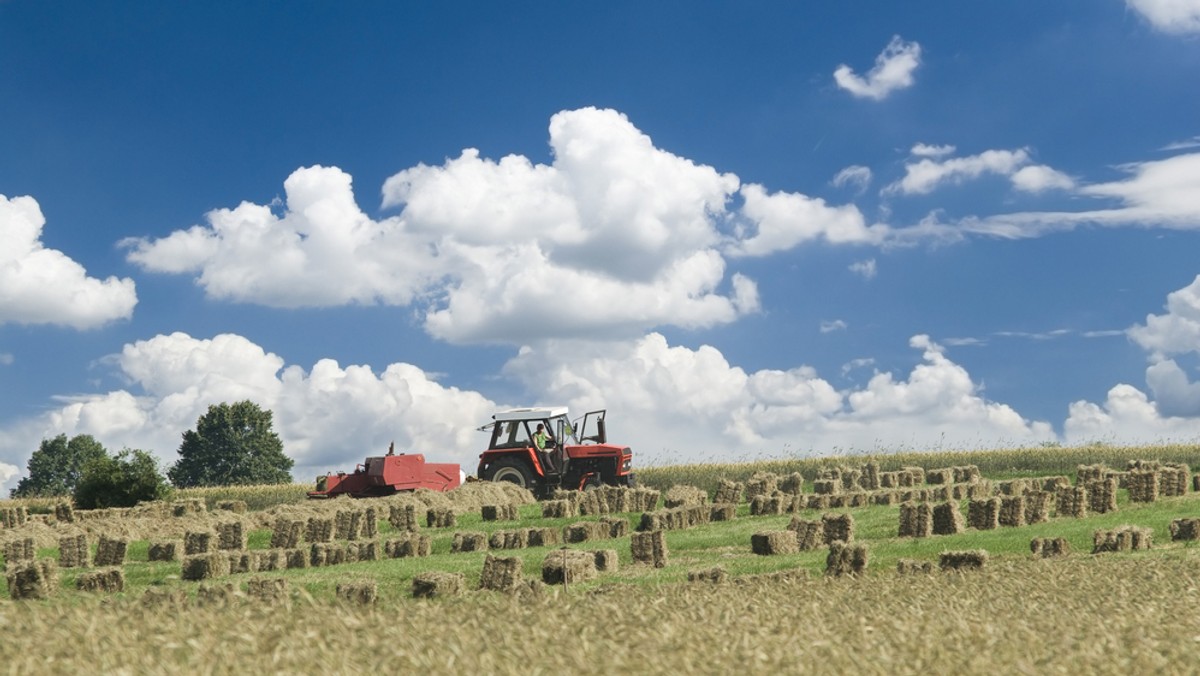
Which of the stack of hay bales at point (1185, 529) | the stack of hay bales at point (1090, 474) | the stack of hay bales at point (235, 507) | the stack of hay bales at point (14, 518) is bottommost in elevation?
the stack of hay bales at point (14, 518)

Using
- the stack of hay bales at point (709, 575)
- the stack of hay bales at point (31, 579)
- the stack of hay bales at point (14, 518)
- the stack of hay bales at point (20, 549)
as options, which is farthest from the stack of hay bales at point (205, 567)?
the stack of hay bales at point (14, 518)

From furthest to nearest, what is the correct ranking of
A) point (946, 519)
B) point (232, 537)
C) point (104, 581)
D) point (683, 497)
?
point (683, 497), point (232, 537), point (946, 519), point (104, 581)

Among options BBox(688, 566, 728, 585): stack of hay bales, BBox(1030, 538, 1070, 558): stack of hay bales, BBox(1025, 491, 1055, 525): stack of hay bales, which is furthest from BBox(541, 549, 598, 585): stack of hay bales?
BBox(1025, 491, 1055, 525): stack of hay bales

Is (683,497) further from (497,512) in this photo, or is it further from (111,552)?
(111,552)

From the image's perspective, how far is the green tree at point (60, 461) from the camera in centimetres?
9638

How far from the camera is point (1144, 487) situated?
31578 mm

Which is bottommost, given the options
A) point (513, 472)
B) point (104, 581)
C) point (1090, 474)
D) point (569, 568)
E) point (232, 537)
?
point (104, 581)

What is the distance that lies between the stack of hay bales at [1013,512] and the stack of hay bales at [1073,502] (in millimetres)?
1940

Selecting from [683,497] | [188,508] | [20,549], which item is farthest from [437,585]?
[188,508]

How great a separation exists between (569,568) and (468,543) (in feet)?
20.9

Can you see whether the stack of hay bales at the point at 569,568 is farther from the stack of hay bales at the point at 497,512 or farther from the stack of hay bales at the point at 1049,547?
the stack of hay bales at the point at 497,512

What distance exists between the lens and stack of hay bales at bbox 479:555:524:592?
1988cm

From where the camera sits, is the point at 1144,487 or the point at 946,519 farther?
the point at 1144,487

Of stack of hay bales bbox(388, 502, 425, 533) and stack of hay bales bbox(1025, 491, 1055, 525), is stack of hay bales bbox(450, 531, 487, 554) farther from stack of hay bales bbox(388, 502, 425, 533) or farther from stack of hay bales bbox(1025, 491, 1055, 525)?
stack of hay bales bbox(1025, 491, 1055, 525)
